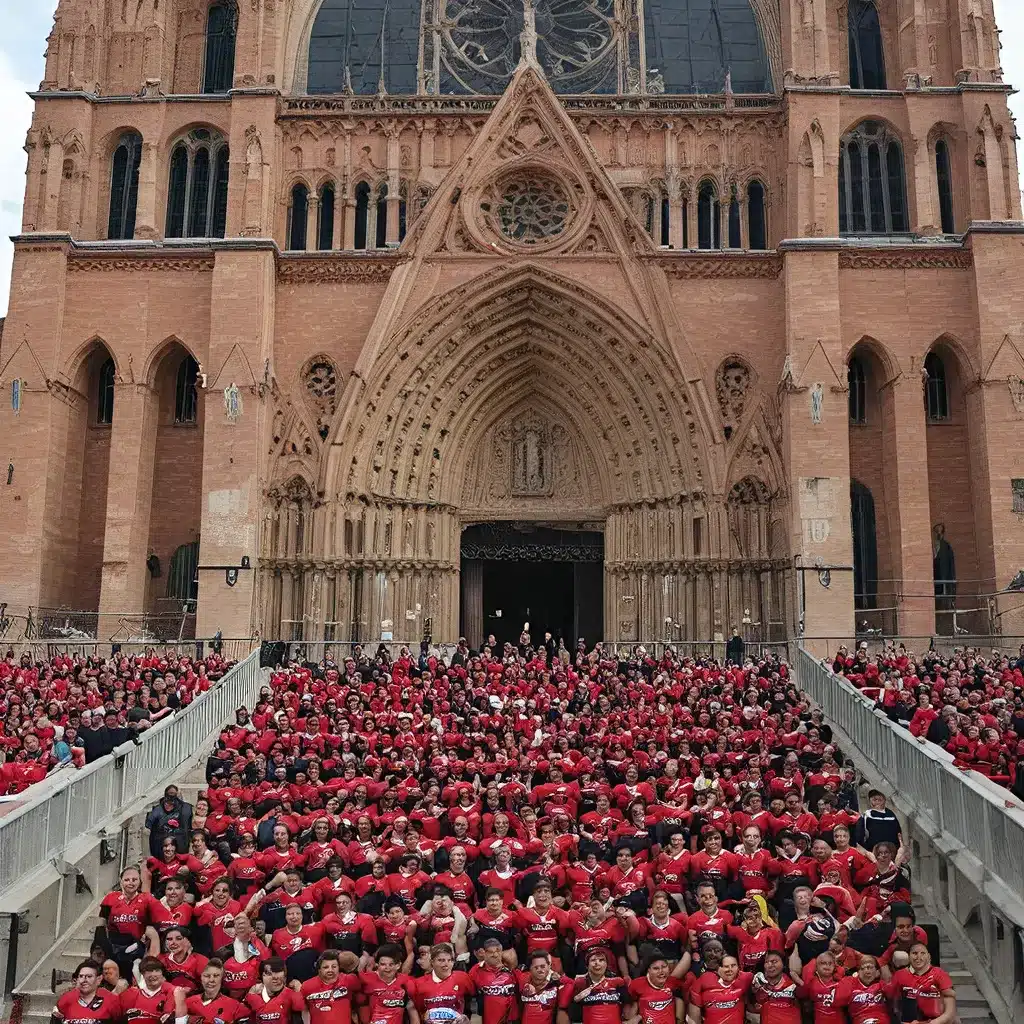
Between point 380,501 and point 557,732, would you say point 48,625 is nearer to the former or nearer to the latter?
point 380,501

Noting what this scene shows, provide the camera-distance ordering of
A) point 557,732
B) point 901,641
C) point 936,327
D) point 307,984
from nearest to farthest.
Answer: point 307,984, point 557,732, point 901,641, point 936,327

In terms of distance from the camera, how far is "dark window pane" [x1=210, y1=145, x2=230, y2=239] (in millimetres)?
32875

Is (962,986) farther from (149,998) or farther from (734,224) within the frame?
(734,224)

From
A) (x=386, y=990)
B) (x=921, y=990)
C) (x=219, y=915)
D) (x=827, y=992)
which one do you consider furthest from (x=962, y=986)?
(x=219, y=915)

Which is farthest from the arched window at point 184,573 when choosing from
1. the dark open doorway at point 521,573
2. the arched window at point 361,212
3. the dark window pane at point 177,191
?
the arched window at point 361,212

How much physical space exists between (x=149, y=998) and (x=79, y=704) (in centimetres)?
1023

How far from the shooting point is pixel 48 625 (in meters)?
29.1

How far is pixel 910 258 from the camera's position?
101 ft

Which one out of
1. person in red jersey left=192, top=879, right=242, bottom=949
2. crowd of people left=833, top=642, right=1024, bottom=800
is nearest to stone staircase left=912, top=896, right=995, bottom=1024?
crowd of people left=833, top=642, right=1024, bottom=800

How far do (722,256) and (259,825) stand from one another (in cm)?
2297

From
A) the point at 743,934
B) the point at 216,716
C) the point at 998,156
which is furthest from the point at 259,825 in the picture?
the point at 998,156

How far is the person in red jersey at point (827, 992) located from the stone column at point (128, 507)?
23702 millimetres

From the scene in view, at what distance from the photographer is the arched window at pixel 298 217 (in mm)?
32750

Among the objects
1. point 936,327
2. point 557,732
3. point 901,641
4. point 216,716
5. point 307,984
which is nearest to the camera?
point 307,984
